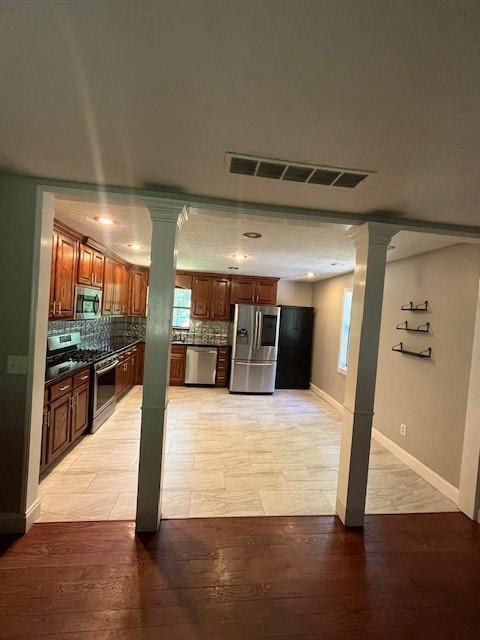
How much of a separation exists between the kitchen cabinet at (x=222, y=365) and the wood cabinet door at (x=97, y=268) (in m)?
2.66

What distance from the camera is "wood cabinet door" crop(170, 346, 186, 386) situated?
19.0 ft

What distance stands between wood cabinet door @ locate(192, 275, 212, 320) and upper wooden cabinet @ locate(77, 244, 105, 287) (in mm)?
2122

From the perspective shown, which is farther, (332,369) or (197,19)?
(332,369)

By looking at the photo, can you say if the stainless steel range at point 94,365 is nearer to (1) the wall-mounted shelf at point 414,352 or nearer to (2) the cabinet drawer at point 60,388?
(2) the cabinet drawer at point 60,388

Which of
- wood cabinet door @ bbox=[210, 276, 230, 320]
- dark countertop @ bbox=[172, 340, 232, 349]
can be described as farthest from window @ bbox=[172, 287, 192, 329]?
wood cabinet door @ bbox=[210, 276, 230, 320]

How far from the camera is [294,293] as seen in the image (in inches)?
259

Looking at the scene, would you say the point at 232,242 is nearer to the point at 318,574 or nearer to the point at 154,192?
the point at 154,192

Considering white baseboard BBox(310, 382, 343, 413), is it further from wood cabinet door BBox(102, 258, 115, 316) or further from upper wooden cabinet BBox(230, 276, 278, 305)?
wood cabinet door BBox(102, 258, 115, 316)

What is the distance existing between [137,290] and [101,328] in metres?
1.10

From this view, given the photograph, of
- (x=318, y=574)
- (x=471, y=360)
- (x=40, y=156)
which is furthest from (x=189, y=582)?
(x=471, y=360)

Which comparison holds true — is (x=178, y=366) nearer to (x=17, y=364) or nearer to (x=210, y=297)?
(x=210, y=297)

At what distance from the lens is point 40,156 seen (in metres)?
1.61

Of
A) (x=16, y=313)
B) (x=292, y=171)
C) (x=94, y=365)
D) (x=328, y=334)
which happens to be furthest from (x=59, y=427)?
(x=328, y=334)

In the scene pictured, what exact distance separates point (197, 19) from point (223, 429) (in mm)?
3824
